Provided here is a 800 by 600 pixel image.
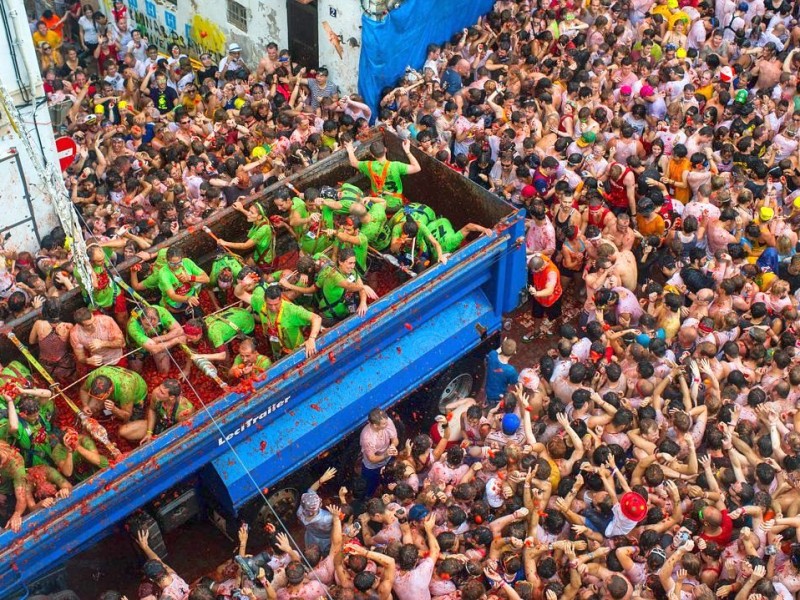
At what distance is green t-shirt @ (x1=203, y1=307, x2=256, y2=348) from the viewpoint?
28.5ft

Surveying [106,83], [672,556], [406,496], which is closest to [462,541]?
[406,496]

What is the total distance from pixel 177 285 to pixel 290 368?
5.35 ft

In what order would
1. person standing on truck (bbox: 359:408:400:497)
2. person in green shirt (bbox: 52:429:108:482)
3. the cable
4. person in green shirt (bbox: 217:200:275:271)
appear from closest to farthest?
the cable, person in green shirt (bbox: 52:429:108:482), person standing on truck (bbox: 359:408:400:497), person in green shirt (bbox: 217:200:275:271)

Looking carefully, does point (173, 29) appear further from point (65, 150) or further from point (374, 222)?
point (374, 222)

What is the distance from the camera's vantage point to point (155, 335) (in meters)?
8.59

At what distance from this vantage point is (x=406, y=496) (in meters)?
7.71

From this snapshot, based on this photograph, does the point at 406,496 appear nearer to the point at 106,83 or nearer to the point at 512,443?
the point at 512,443

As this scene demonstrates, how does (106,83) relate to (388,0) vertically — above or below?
below

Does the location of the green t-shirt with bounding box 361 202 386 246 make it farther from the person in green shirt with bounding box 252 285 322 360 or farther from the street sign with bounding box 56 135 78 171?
the street sign with bounding box 56 135 78 171

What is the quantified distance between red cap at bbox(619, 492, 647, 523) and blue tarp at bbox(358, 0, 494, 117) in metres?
7.79

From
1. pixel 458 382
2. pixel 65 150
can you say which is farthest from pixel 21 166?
pixel 458 382

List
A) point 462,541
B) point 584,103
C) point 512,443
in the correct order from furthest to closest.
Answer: point 584,103 < point 512,443 < point 462,541

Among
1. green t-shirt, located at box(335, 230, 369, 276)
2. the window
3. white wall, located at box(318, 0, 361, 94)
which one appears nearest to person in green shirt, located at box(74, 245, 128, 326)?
green t-shirt, located at box(335, 230, 369, 276)

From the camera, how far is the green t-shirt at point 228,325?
28.5ft
